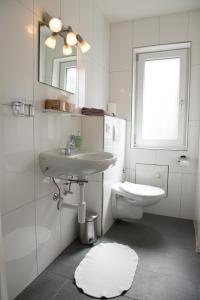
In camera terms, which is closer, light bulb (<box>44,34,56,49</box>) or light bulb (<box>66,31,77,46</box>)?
light bulb (<box>44,34,56,49</box>)

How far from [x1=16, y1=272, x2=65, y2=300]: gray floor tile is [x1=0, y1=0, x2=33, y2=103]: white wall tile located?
1.23 metres

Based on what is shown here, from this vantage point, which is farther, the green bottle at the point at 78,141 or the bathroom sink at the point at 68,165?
the green bottle at the point at 78,141

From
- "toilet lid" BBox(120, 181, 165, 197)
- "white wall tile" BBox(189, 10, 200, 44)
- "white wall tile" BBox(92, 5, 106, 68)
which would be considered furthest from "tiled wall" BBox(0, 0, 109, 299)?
"white wall tile" BBox(189, 10, 200, 44)

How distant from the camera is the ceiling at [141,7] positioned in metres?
2.25

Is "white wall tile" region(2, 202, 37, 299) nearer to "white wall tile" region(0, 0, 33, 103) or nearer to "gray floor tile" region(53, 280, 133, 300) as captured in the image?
"gray floor tile" region(53, 280, 133, 300)

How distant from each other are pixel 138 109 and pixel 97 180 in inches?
46.3

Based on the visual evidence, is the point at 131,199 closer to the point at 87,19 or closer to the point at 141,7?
the point at 87,19

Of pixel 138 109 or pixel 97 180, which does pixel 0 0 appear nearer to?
pixel 97 180

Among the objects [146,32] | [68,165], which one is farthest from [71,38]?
[146,32]

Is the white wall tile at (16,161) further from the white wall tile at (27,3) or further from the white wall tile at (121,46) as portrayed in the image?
the white wall tile at (121,46)

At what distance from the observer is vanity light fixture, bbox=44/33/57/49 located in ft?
5.08

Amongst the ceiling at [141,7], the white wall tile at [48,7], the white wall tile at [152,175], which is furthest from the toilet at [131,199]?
the ceiling at [141,7]

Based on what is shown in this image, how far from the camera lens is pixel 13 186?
1.31 m

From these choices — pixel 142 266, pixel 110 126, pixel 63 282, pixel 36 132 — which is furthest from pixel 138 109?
pixel 63 282
